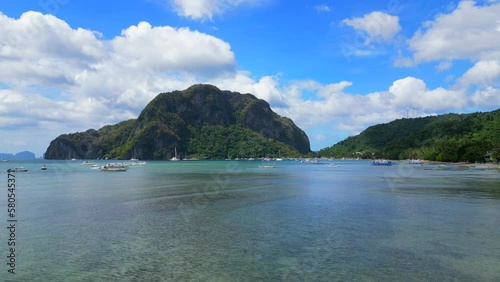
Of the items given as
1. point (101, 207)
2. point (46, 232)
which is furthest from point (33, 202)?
point (46, 232)

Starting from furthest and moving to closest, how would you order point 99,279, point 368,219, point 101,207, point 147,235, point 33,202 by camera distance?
1. point 33,202
2. point 101,207
3. point 368,219
4. point 147,235
5. point 99,279

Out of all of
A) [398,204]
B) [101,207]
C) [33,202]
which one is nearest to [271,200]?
[398,204]

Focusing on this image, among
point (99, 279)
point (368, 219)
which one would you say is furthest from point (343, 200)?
point (99, 279)

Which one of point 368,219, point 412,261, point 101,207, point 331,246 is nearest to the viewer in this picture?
point 412,261

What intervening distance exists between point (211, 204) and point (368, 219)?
19.4 m

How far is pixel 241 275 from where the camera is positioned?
18547 millimetres

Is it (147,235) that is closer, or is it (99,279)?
(99,279)

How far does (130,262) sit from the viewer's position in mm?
20828

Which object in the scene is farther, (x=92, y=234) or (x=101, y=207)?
(x=101, y=207)

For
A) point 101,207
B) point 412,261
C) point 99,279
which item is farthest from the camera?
point 101,207

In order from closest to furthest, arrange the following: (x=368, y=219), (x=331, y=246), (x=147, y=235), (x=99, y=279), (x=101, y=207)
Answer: (x=99, y=279) < (x=331, y=246) < (x=147, y=235) < (x=368, y=219) < (x=101, y=207)

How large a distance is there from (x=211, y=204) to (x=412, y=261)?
91.1 feet

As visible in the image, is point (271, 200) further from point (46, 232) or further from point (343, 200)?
point (46, 232)

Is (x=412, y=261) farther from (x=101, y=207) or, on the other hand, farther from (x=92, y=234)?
(x=101, y=207)
